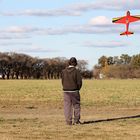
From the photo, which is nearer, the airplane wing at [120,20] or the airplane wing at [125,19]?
the airplane wing at [125,19]

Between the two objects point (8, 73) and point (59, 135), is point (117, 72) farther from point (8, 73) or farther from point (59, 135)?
point (59, 135)

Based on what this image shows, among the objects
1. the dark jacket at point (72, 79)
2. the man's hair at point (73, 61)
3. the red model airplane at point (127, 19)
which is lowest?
the dark jacket at point (72, 79)

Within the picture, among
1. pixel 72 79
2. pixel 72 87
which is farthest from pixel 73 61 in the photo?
pixel 72 87

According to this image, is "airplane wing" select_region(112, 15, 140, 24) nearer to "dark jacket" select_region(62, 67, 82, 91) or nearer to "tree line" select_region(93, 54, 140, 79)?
"dark jacket" select_region(62, 67, 82, 91)

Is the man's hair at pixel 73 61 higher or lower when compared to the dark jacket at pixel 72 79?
higher

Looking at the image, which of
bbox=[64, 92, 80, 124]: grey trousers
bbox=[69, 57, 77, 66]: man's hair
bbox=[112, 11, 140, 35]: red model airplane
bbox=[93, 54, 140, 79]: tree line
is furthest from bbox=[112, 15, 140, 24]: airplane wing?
bbox=[93, 54, 140, 79]: tree line

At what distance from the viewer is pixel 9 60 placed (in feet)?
644

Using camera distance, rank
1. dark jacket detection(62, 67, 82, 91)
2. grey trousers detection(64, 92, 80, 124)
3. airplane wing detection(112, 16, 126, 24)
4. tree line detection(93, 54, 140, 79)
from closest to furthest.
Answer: grey trousers detection(64, 92, 80, 124)
dark jacket detection(62, 67, 82, 91)
airplane wing detection(112, 16, 126, 24)
tree line detection(93, 54, 140, 79)

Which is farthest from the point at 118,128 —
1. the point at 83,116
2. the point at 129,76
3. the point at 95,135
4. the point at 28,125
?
the point at 129,76

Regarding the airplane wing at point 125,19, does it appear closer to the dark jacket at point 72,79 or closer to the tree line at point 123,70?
the dark jacket at point 72,79

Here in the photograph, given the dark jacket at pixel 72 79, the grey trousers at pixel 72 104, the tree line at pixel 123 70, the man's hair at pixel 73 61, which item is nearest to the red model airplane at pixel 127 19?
the man's hair at pixel 73 61

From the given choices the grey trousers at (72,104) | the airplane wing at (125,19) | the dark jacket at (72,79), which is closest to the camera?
the grey trousers at (72,104)

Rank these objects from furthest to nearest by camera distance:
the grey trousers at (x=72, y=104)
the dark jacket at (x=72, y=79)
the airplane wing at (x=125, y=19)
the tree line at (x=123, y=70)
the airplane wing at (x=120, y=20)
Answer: the tree line at (x=123, y=70) < the airplane wing at (x=120, y=20) < the airplane wing at (x=125, y=19) < the dark jacket at (x=72, y=79) < the grey trousers at (x=72, y=104)

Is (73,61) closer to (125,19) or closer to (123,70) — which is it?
(125,19)
